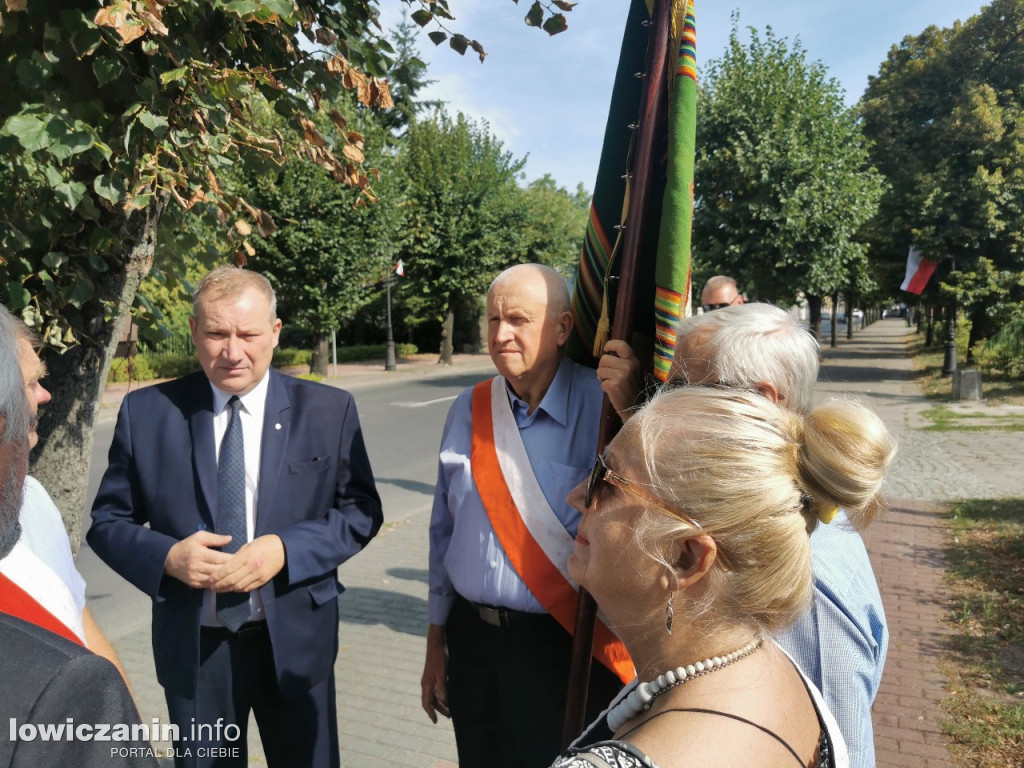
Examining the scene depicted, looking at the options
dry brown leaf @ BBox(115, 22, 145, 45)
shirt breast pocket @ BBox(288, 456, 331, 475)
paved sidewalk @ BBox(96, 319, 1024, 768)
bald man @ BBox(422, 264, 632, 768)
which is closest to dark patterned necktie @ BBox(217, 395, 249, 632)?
shirt breast pocket @ BBox(288, 456, 331, 475)

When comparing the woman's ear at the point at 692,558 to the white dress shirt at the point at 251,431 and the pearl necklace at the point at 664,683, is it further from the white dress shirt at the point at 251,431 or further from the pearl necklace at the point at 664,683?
the white dress shirt at the point at 251,431

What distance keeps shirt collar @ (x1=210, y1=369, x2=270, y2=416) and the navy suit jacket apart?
3 centimetres

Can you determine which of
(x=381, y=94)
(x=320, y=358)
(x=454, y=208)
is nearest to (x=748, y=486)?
(x=381, y=94)

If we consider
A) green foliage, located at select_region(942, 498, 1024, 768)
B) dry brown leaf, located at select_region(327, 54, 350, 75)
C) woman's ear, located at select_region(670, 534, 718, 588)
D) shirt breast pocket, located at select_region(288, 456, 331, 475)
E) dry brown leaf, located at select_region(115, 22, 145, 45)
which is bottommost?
green foliage, located at select_region(942, 498, 1024, 768)

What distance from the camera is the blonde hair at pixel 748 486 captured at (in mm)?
1232

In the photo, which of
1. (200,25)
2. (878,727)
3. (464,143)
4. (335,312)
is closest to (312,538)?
(200,25)

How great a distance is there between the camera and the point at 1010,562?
20.3ft

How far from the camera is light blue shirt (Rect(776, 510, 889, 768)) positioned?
1670 millimetres

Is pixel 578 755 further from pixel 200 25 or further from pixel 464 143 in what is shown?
pixel 464 143

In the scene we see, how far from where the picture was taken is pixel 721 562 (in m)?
1.25

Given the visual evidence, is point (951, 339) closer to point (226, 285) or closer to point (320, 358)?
point (320, 358)

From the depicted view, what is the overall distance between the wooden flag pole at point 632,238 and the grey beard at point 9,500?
4.00 ft

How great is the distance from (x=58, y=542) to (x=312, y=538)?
0.85 metres

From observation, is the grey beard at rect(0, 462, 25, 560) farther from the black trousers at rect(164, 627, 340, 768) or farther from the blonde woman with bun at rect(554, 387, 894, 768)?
the black trousers at rect(164, 627, 340, 768)
